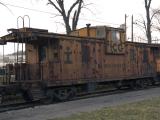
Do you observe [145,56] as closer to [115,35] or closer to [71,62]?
[115,35]

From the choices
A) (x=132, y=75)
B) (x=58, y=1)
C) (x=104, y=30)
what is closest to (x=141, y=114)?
(x=104, y=30)

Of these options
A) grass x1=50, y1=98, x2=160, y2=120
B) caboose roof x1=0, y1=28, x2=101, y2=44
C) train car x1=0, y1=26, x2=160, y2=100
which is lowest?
grass x1=50, y1=98, x2=160, y2=120

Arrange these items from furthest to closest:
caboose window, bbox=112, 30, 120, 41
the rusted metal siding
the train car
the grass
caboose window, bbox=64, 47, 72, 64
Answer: the rusted metal siding < caboose window, bbox=112, 30, 120, 41 < caboose window, bbox=64, 47, 72, 64 < the train car < the grass

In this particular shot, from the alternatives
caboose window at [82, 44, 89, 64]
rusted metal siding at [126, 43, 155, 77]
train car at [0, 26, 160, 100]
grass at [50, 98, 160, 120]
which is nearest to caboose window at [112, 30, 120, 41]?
train car at [0, 26, 160, 100]

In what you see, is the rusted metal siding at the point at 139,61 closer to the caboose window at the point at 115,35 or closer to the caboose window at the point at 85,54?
the caboose window at the point at 115,35

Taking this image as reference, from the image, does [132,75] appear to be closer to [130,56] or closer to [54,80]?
[130,56]

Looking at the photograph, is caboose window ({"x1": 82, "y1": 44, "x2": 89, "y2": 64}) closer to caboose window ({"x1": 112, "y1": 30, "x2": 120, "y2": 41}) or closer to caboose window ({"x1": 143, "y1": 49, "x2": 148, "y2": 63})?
caboose window ({"x1": 112, "y1": 30, "x2": 120, "y2": 41})

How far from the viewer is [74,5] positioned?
119 ft

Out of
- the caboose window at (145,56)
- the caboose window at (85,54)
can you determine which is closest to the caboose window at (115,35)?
the caboose window at (85,54)

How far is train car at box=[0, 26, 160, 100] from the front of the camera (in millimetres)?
17656

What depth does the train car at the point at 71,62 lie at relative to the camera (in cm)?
1766

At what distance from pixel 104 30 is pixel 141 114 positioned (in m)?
10.4

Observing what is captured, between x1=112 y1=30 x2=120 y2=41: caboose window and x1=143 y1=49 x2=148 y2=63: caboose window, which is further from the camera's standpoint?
x1=143 y1=49 x2=148 y2=63: caboose window

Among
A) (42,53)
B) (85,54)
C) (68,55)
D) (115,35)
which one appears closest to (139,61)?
(115,35)
